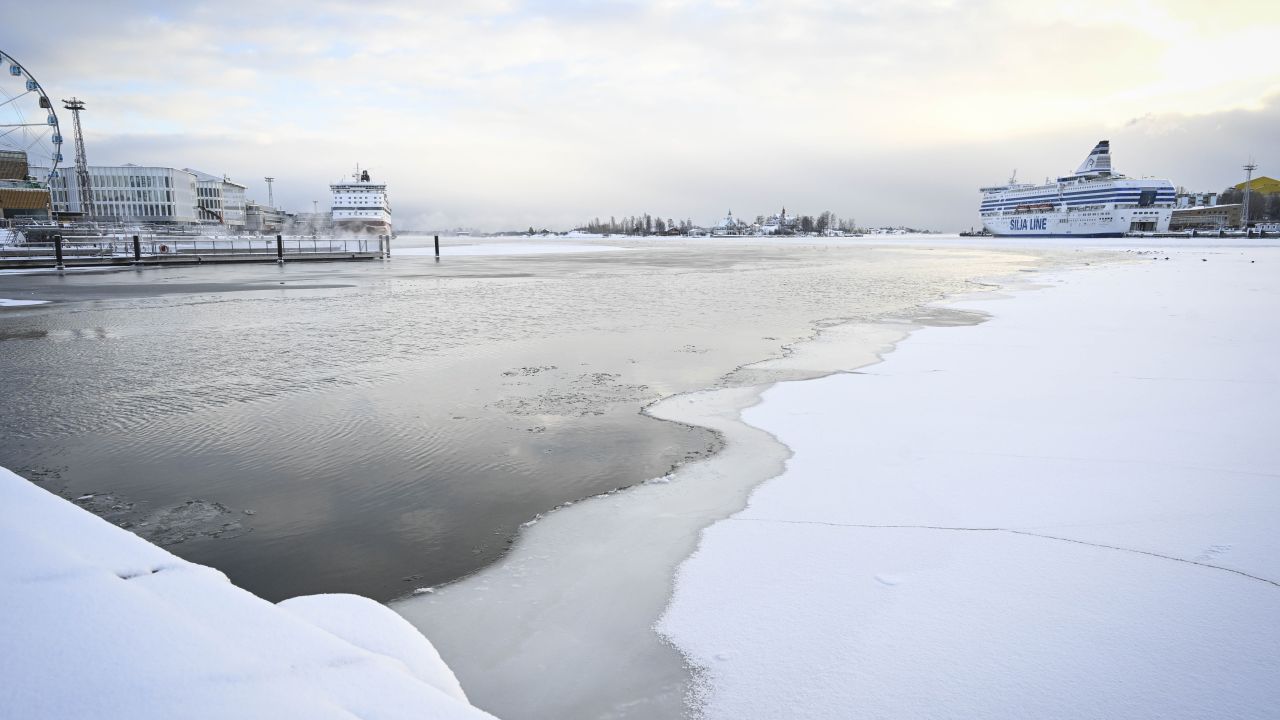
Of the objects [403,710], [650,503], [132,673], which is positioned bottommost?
[650,503]

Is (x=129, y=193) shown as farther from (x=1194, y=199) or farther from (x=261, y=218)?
(x=1194, y=199)

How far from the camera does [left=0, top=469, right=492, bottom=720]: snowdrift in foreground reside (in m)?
1.53

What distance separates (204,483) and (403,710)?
3680mm

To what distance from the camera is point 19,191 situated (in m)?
58.8

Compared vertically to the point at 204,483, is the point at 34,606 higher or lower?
higher

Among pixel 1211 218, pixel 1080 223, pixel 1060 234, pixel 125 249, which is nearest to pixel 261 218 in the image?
pixel 125 249

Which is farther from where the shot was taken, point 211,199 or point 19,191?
point 211,199

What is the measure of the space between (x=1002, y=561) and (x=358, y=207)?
275ft

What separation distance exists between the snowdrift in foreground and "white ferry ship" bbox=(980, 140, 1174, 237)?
96.6m

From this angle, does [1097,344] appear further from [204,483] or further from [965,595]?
[204,483]

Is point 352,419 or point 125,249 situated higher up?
point 125,249

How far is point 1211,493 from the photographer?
154 inches

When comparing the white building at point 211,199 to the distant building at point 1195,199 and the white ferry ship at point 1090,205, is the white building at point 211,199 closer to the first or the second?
the white ferry ship at point 1090,205

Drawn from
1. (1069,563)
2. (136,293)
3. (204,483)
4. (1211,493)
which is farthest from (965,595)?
(136,293)
